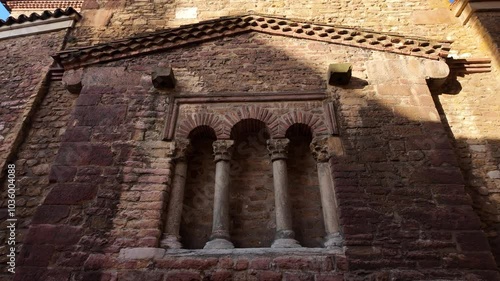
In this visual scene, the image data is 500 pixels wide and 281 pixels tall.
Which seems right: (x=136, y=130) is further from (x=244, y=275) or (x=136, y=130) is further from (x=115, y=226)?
(x=244, y=275)

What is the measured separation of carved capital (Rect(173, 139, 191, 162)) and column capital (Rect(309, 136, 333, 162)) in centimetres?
170

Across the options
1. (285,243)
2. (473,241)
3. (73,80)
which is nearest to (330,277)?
(285,243)

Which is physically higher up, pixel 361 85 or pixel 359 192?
pixel 361 85

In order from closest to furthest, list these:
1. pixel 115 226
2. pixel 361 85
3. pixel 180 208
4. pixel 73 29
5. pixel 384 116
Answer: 1. pixel 115 226
2. pixel 180 208
3. pixel 384 116
4. pixel 361 85
5. pixel 73 29

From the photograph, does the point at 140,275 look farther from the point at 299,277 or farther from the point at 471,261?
the point at 471,261

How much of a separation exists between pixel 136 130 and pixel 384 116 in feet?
11.4

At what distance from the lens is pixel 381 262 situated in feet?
11.6

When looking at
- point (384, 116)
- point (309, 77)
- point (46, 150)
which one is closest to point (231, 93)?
point (309, 77)

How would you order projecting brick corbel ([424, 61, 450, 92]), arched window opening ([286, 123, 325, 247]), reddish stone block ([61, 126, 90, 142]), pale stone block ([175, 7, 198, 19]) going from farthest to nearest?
pale stone block ([175, 7, 198, 19]) < projecting brick corbel ([424, 61, 450, 92]) < reddish stone block ([61, 126, 90, 142]) < arched window opening ([286, 123, 325, 247])

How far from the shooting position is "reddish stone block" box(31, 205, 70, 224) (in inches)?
156

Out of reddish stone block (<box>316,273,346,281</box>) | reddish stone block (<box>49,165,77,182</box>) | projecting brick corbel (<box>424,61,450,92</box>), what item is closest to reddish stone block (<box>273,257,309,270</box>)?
reddish stone block (<box>316,273,346,281</box>)

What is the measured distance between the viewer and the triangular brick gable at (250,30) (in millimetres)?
5199

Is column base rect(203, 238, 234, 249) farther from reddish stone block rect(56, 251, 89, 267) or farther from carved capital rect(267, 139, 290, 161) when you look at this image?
reddish stone block rect(56, 251, 89, 267)

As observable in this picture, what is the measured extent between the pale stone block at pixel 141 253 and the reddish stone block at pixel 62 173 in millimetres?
1274
